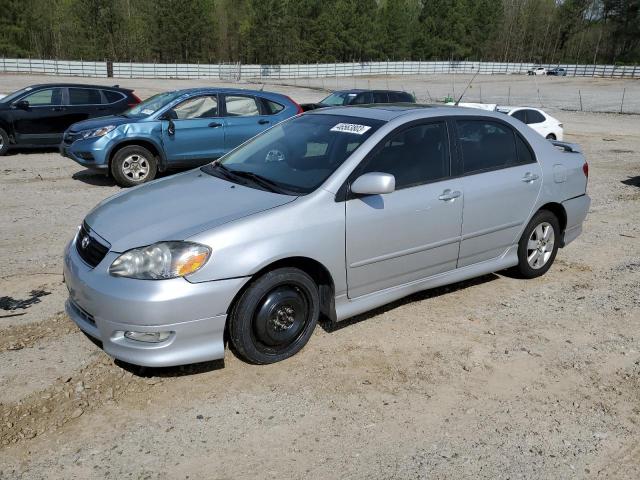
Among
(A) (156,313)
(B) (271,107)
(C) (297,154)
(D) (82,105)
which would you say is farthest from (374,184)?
(D) (82,105)

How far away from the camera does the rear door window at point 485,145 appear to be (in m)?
4.56

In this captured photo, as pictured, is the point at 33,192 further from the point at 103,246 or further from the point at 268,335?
the point at 268,335

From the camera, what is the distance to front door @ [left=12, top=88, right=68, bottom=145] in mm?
11594

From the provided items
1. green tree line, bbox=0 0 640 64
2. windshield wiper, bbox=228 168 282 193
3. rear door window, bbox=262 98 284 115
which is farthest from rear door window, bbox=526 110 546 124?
green tree line, bbox=0 0 640 64

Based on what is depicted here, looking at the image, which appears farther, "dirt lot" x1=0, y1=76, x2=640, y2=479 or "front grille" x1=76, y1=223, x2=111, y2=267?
"front grille" x1=76, y1=223, x2=111, y2=267

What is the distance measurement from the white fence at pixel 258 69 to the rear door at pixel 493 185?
53562mm

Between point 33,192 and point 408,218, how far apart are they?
679 centimetres

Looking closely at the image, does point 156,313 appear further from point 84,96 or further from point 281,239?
point 84,96

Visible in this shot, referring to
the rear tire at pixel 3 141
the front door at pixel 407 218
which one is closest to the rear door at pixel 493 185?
the front door at pixel 407 218

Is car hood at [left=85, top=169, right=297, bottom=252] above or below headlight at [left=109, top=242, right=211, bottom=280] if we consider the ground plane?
above

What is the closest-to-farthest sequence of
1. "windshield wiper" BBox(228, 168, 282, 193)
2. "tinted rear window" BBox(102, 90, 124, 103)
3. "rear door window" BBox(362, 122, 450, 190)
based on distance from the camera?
"windshield wiper" BBox(228, 168, 282, 193), "rear door window" BBox(362, 122, 450, 190), "tinted rear window" BBox(102, 90, 124, 103)

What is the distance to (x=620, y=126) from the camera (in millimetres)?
23250

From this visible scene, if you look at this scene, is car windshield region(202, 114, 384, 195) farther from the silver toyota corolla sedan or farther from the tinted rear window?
the tinted rear window

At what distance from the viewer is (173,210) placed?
3701mm
